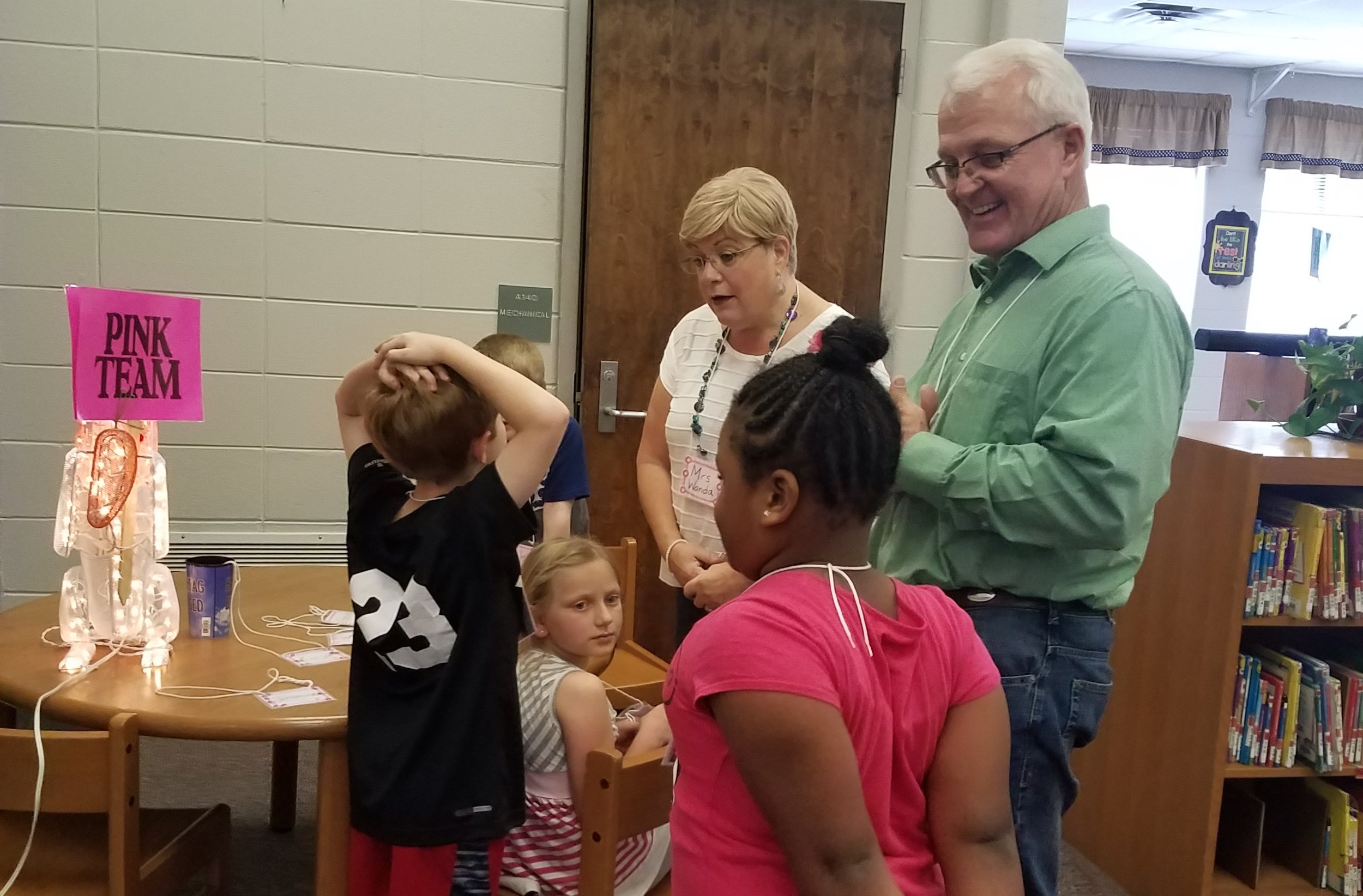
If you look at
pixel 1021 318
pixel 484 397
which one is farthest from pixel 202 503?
pixel 1021 318

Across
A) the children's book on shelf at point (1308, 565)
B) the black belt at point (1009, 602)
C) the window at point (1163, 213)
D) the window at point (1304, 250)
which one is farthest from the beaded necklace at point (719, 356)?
the window at point (1304, 250)

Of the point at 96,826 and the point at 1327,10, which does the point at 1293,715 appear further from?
the point at 1327,10

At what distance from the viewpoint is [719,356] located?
2.10 meters

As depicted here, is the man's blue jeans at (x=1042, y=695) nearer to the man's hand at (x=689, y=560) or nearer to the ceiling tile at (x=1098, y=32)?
the man's hand at (x=689, y=560)

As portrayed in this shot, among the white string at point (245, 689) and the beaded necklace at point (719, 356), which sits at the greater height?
the beaded necklace at point (719, 356)

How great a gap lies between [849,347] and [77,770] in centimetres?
117

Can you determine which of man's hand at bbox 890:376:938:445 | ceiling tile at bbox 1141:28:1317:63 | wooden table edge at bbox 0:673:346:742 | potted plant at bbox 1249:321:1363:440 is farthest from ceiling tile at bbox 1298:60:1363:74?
wooden table edge at bbox 0:673:346:742

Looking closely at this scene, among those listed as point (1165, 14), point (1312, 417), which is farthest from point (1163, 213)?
point (1312, 417)

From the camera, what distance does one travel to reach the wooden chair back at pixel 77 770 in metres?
1.43

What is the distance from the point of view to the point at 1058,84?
4.47 ft

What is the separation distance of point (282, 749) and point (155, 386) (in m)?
1.25

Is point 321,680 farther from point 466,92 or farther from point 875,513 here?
point 466,92

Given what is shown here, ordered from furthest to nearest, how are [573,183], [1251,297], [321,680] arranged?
[1251,297], [573,183], [321,680]

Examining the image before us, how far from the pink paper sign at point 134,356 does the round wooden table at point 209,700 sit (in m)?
0.43
